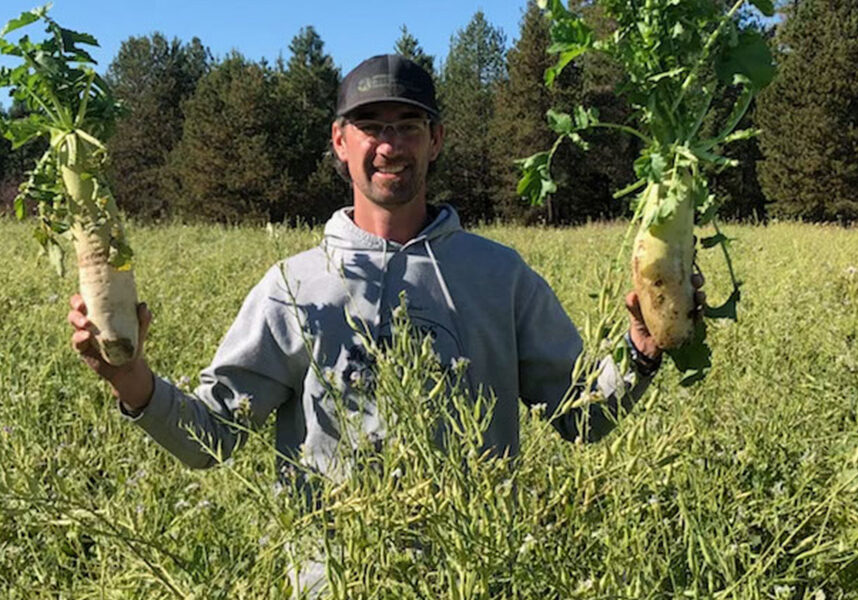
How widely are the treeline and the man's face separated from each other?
1943 centimetres

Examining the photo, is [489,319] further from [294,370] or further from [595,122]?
[595,122]

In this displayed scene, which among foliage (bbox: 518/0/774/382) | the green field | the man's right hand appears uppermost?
foliage (bbox: 518/0/774/382)

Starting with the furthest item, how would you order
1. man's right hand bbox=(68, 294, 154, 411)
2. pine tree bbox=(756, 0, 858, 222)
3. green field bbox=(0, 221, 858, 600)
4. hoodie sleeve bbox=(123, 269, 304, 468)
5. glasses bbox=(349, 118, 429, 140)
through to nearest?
pine tree bbox=(756, 0, 858, 222)
glasses bbox=(349, 118, 429, 140)
hoodie sleeve bbox=(123, 269, 304, 468)
man's right hand bbox=(68, 294, 154, 411)
green field bbox=(0, 221, 858, 600)

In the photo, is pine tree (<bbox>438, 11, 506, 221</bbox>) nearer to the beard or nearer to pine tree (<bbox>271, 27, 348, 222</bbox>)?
pine tree (<bbox>271, 27, 348, 222</bbox>)

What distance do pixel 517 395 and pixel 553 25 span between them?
3.53ft

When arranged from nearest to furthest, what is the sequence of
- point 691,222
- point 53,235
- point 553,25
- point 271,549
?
point 271,549 < point 553,25 < point 691,222 < point 53,235

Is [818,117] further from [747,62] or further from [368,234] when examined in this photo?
[747,62]

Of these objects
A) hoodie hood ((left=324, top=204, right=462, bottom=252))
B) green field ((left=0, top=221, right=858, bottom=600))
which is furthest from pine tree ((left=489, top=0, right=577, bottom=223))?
hoodie hood ((left=324, top=204, right=462, bottom=252))

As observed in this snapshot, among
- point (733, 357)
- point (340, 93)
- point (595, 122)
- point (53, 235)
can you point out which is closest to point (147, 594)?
point (53, 235)

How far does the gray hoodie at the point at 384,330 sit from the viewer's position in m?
1.92

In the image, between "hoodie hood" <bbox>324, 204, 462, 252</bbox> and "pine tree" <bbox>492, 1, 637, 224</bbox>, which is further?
"pine tree" <bbox>492, 1, 637, 224</bbox>

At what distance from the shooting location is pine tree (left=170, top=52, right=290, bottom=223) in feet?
89.9

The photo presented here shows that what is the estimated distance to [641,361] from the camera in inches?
58.0

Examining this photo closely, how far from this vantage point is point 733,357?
3.26m
